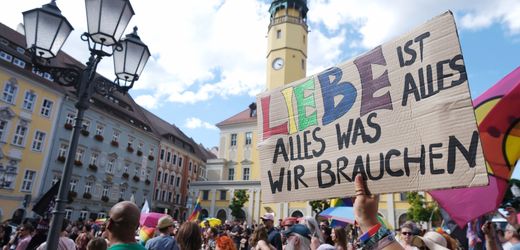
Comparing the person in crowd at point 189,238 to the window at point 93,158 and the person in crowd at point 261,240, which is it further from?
the window at point 93,158

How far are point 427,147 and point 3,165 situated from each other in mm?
32383

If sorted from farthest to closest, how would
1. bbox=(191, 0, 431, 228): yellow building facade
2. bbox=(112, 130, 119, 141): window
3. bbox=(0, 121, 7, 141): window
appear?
1. bbox=(191, 0, 431, 228): yellow building facade
2. bbox=(112, 130, 119, 141): window
3. bbox=(0, 121, 7, 141): window

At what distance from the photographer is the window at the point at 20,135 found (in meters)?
28.8

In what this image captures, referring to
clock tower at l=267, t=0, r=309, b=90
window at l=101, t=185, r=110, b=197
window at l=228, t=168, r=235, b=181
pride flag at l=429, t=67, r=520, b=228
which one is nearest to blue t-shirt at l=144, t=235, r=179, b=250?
pride flag at l=429, t=67, r=520, b=228

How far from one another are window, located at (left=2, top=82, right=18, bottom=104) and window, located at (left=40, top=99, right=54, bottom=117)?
8.61 feet

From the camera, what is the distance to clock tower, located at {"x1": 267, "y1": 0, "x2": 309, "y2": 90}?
48.0 meters

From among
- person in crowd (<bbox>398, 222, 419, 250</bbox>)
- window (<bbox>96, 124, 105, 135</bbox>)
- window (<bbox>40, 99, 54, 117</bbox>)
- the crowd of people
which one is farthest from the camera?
window (<bbox>96, 124, 105, 135</bbox>)

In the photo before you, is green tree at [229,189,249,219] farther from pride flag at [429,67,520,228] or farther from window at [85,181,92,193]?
pride flag at [429,67,520,228]

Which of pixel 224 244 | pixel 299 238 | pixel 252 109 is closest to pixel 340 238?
pixel 299 238

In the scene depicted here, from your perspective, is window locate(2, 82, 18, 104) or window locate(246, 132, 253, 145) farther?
window locate(246, 132, 253, 145)

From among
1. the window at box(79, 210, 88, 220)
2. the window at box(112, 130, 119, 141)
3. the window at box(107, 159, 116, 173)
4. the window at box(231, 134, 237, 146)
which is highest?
the window at box(231, 134, 237, 146)

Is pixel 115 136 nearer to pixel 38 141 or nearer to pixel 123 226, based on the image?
pixel 38 141

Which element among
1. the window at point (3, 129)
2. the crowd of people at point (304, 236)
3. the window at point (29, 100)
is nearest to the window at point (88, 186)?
the window at point (29, 100)

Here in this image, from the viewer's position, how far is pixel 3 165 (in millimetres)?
27625
